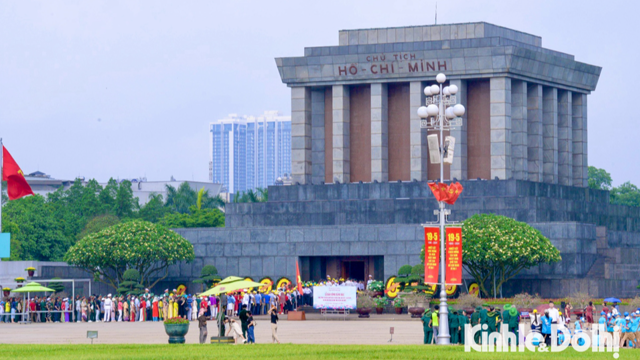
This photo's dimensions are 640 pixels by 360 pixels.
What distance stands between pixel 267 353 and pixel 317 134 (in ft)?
133

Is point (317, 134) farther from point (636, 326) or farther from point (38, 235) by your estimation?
point (636, 326)

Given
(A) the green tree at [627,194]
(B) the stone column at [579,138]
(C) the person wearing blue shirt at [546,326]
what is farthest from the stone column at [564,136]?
(C) the person wearing blue shirt at [546,326]

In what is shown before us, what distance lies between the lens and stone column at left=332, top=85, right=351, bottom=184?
70625 mm

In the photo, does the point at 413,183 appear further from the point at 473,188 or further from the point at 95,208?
the point at 95,208

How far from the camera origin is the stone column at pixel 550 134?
237ft

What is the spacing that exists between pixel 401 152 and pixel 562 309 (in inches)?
748

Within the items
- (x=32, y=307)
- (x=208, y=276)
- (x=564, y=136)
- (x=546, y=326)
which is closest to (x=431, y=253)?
(x=546, y=326)

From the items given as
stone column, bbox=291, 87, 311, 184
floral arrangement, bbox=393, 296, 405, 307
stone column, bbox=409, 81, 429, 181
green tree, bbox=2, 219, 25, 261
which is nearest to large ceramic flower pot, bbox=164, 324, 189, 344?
floral arrangement, bbox=393, 296, 405, 307

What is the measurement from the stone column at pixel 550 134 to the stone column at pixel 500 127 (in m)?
5.77

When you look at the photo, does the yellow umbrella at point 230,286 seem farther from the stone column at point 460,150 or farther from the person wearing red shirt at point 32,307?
the stone column at point 460,150

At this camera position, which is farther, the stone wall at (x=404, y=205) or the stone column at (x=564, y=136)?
the stone column at (x=564, y=136)

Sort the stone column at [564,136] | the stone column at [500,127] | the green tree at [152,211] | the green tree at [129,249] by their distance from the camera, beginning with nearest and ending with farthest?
the green tree at [129,249], the stone column at [500,127], the stone column at [564,136], the green tree at [152,211]

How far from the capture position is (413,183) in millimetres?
67500

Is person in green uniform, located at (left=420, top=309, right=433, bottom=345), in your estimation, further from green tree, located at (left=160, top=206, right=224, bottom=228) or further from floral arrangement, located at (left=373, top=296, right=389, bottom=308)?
green tree, located at (left=160, top=206, right=224, bottom=228)
